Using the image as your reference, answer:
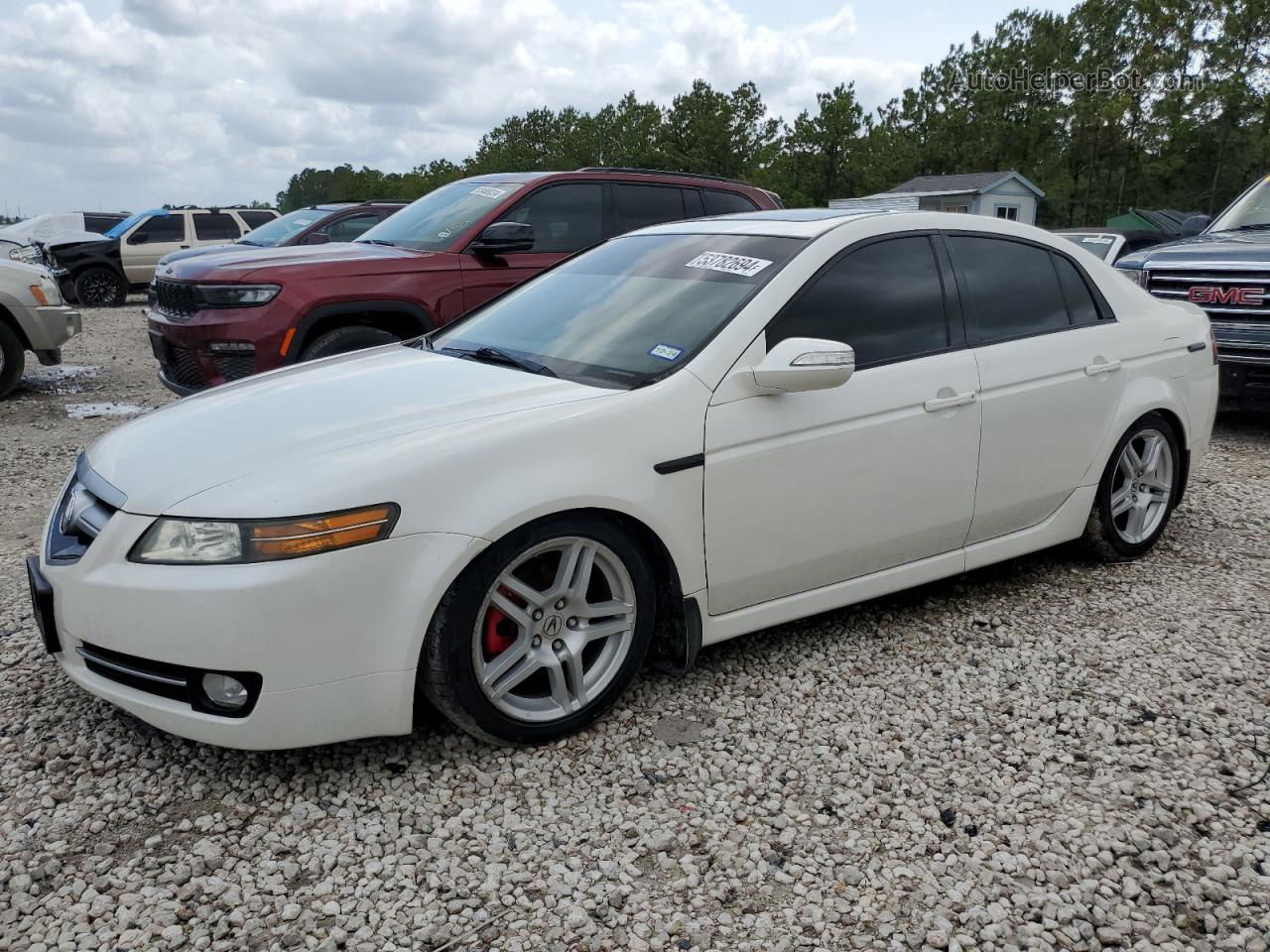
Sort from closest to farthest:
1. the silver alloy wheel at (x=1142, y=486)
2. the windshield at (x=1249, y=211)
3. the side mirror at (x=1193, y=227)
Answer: the silver alloy wheel at (x=1142, y=486) < the windshield at (x=1249, y=211) < the side mirror at (x=1193, y=227)

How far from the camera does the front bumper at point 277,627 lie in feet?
8.29

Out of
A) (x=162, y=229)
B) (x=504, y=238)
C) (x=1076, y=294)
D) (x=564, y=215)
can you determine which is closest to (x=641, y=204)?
(x=564, y=215)

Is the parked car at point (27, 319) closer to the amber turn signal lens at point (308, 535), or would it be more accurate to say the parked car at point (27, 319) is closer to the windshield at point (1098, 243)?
the amber turn signal lens at point (308, 535)

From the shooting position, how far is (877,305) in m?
3.63

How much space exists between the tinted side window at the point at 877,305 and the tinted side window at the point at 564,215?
361cm

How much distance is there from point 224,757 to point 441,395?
4.15ft

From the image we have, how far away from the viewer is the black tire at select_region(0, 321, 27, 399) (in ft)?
29.0

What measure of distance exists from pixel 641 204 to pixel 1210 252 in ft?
14.4

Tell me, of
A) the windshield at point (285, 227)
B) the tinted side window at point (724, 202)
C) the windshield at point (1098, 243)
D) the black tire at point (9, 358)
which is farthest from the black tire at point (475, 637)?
the windshield at point (285, 227)

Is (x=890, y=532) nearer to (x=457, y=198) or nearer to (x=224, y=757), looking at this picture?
(x=224, y=757)

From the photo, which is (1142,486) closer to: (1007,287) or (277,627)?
(1007,287)

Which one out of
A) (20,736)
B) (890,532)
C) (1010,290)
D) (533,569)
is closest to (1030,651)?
(890,532)

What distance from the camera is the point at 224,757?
2986 mm

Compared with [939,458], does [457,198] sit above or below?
above
